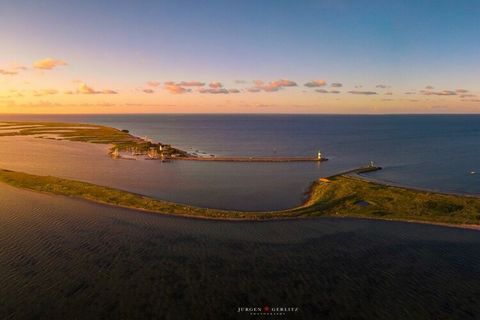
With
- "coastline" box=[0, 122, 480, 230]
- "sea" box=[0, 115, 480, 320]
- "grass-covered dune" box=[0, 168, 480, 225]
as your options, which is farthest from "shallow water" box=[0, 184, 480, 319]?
"grass-covered dune" box=[0, 168, 480, 225]

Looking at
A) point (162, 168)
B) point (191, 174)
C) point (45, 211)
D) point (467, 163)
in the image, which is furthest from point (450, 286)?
point (467, 163)

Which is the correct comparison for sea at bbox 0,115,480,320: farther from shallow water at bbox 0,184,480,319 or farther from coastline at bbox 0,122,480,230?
coastline at bbox 0,122,480,230

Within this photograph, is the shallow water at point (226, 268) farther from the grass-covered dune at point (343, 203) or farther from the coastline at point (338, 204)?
the grass-covered dune at point (343, 203)

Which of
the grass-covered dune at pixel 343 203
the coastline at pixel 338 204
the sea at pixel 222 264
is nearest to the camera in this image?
the sea at pixel 222 264

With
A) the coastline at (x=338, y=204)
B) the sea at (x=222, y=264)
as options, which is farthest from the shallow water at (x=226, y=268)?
the coastline at (x=338, y=204)

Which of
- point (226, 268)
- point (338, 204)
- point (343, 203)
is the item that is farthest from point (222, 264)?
point (343, 203)

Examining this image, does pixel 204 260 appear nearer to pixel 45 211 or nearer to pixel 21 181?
pixel 45 211
